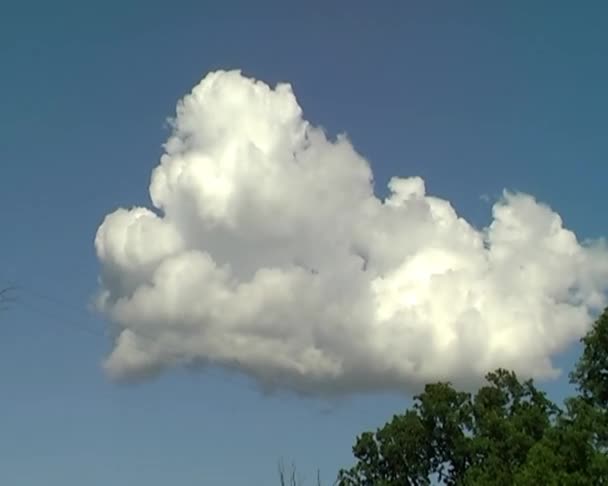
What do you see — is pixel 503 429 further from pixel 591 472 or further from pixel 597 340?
pixel 591 472

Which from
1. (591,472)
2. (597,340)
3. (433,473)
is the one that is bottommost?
(591,472)

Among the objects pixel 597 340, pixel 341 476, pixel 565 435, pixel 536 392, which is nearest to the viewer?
pixel 565 435

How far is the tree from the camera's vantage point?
5919 centimetres

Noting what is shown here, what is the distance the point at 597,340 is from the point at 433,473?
56.3ft

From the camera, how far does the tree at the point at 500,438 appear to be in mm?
59188

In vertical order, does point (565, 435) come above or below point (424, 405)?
below

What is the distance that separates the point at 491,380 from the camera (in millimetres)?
76812

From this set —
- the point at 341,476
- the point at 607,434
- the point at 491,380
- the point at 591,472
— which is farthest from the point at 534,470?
the point at 341,476

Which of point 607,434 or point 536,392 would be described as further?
point 536,392

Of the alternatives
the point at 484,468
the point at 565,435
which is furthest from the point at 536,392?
the point at 565,435

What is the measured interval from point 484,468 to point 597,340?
1160 centimetres

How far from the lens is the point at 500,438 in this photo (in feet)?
241

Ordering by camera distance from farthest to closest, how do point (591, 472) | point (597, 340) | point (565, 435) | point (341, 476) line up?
point (341, 476)
point (597, 340)
point (565, 435)
point (591, 472)

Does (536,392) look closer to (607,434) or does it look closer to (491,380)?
(491,380)
